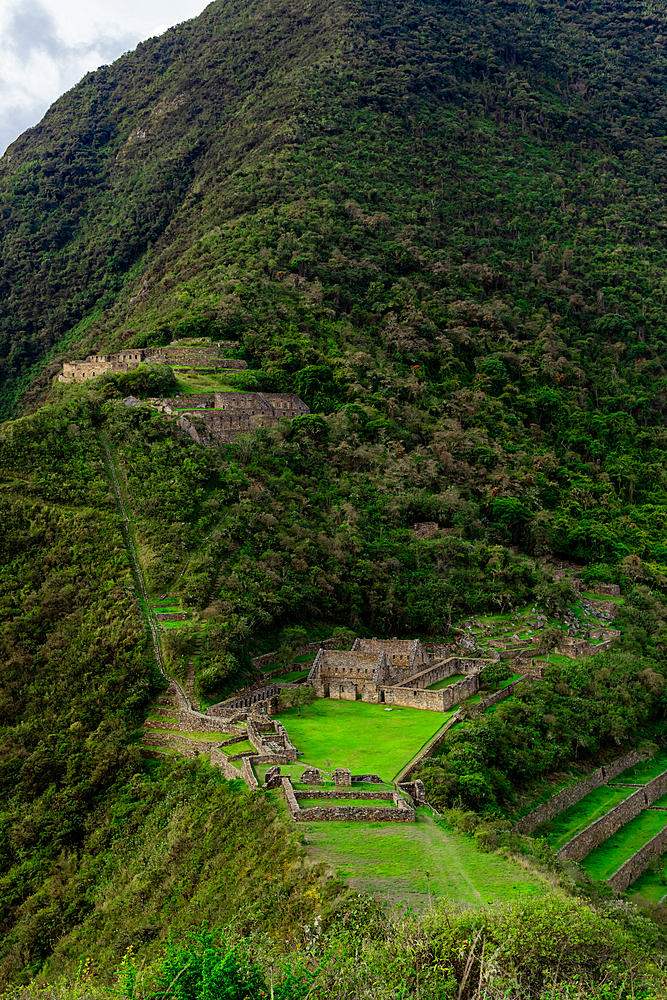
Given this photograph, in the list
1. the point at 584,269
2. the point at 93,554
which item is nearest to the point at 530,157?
the point at 584,269

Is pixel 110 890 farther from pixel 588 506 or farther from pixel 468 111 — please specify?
pixel 468 111

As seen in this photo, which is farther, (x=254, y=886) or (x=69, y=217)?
(x=69, y=217)

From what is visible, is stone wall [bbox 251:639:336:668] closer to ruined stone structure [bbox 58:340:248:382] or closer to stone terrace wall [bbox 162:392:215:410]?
stone terrace wall [bbox 162:392:215:410]

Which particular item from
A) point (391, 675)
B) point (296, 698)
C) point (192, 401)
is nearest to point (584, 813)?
point (391, 675)

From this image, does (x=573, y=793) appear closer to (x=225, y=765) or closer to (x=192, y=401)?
(x=225, y=765)

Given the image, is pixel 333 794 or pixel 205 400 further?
pixel 205 400

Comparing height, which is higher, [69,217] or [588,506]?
[69,217]

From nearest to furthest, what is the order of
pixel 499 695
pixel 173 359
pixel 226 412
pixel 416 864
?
pixel 416 864 < pixel 499 695 < pixel 226 412 < pixel 173 359
